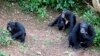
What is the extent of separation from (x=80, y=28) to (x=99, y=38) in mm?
733

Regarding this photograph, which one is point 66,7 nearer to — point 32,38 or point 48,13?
point 48,13

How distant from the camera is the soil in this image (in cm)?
911

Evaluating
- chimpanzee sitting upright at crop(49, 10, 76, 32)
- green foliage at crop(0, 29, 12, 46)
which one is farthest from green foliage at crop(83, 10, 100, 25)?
green foliage at crop(0, 29, 12, 46)

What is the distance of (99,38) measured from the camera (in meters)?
9.92

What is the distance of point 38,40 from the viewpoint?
10047mm

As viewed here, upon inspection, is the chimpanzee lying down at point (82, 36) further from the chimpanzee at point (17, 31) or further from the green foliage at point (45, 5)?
the green foliage at point (45, 5)

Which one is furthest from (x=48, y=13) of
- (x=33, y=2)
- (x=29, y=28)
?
(x=29, y=28)

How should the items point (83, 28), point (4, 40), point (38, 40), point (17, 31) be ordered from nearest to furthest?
point (4, 40) < point (83, 28) < point (17, 31) < point (38, 40)

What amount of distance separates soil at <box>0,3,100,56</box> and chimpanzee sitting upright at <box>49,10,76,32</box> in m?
0.19

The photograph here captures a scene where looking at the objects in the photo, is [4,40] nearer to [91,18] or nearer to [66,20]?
[66,20]

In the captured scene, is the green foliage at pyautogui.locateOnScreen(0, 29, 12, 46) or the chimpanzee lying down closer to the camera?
the green foliage at pyautogui.locateOnScreen(0, 29, 12, 46)

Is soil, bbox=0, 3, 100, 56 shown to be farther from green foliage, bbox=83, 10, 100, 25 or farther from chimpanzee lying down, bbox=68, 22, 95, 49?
green foliage, bbox=83, 10, 100, 25

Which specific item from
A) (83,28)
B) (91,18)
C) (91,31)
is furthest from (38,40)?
(91,18)

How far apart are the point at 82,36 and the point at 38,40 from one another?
1276 millimetres
